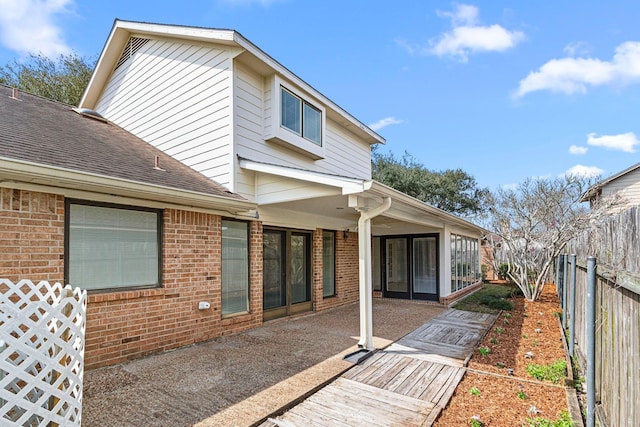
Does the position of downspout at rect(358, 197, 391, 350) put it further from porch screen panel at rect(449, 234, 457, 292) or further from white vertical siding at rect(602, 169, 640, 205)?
white vertical siding at rect(602, 169, 640, 205)

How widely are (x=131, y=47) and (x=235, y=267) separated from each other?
6810 mm

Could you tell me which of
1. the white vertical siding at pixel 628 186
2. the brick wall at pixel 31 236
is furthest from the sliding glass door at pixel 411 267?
the white vertical siding at pixel 628 186

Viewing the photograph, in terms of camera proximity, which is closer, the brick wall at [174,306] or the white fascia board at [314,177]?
the brick wall at [174,306]

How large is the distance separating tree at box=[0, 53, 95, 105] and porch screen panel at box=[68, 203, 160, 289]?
13713 mm

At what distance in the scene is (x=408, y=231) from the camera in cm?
1138

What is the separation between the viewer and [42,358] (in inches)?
91.2

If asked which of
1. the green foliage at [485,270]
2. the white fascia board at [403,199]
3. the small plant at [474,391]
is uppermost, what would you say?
the white fascia board at [403,199]

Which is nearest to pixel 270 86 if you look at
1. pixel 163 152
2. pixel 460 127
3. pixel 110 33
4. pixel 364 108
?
pixel 163 152

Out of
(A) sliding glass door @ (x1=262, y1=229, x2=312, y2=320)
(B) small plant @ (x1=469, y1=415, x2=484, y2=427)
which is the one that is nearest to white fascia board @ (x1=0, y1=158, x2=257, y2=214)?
(A) sliding glass door @ (x1=262, y1=229, x2=312, y2=320)

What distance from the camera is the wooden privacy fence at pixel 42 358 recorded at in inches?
84.8

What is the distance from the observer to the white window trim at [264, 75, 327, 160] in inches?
306

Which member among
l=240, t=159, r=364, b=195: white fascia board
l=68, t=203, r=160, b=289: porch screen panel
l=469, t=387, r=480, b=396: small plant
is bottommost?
l=469, t=387, r=480, b=396: small plant

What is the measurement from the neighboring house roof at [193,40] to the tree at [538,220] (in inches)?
216

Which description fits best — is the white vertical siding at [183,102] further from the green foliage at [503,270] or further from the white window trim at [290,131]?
the green foliage at [503,270]
